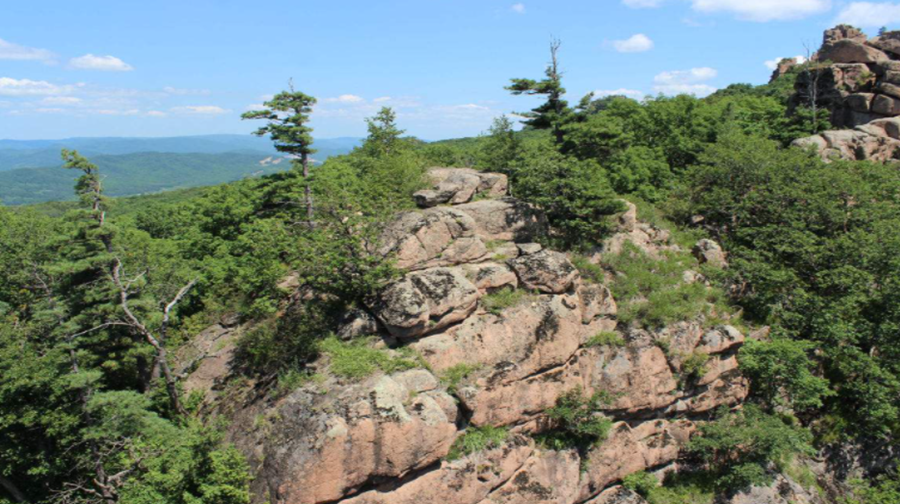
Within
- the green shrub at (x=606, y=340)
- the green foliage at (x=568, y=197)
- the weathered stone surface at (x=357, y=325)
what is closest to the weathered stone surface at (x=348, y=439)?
the weathered stone surface at (x=357, y=325)

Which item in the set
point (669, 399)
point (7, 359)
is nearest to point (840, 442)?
point (669, 399)

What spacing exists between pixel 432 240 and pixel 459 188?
508 cm

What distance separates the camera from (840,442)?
20.7m

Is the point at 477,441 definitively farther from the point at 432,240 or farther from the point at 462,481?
the point at 432,240

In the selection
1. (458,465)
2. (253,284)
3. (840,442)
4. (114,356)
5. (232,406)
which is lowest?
(840,442)

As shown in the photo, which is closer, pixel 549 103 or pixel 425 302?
pixel 425 302

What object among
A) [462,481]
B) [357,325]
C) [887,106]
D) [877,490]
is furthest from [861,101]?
[357,325]

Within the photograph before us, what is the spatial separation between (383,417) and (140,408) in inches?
392

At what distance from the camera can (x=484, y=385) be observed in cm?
1698

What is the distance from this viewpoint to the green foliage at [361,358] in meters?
16.0

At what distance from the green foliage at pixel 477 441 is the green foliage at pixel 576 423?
2.22 m

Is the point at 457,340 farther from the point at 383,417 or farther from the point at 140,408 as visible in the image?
the point at 140,408

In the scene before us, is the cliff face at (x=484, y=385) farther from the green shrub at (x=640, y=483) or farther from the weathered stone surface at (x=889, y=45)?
the weathered stone surface at (x=889, y=45)

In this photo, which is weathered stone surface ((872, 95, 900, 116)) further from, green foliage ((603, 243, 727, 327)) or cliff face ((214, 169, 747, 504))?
cliff face ((214, 169, 747, 504))
